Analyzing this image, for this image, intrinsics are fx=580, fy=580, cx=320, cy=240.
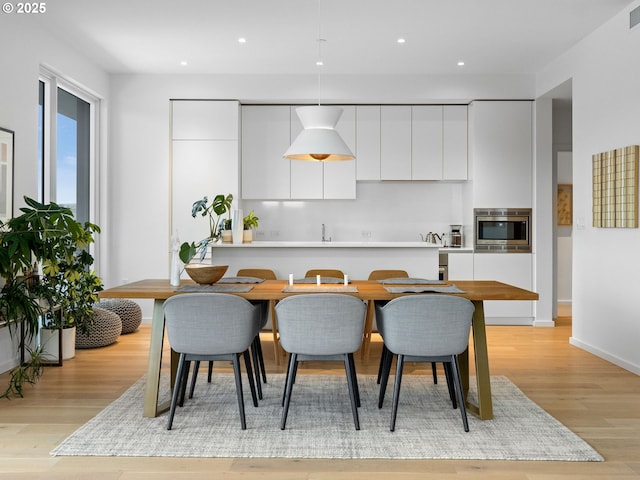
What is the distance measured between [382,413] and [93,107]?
5.08m

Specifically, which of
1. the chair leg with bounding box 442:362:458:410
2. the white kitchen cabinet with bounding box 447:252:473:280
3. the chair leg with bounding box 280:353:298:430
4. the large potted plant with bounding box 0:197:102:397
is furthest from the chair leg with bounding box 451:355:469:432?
the white kitchen cabinet with bounding box 447:252:473:280

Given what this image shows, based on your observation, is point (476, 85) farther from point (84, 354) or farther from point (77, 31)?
point (84, 354)

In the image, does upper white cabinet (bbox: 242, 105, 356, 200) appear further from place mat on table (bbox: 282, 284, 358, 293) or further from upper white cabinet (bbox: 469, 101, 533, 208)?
place mat on table (bbox: 282, 284, 358, 293)

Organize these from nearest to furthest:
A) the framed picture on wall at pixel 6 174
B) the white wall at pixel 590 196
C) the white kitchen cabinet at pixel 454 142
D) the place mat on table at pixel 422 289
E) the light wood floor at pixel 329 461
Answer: the light wood floor at pixel 329 461 < the place mat on table at pixel 422 289 < the framed picture on wall at pixel 6 174 < the white wall at pixel 590 196 < the white kitchen cabinet at pixel 454 142

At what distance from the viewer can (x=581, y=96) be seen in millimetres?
5695

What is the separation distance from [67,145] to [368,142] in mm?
3465

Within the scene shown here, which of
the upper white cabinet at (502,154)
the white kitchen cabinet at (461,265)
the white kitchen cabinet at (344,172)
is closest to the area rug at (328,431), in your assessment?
the white kitchen cabinet at (461,265)

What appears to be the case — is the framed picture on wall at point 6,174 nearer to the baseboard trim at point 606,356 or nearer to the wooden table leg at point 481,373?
the wooden table leg at point 481,373

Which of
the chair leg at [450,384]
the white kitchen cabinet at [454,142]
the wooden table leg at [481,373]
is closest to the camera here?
the wooden table leg at [481,373]

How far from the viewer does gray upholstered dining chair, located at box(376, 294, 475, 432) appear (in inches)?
127

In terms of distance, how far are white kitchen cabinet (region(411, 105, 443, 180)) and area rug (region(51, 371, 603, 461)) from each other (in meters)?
3.69

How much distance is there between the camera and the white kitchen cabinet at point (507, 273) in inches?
274

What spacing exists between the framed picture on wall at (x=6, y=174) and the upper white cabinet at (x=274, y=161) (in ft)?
9.90

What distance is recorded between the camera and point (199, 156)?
695cm
